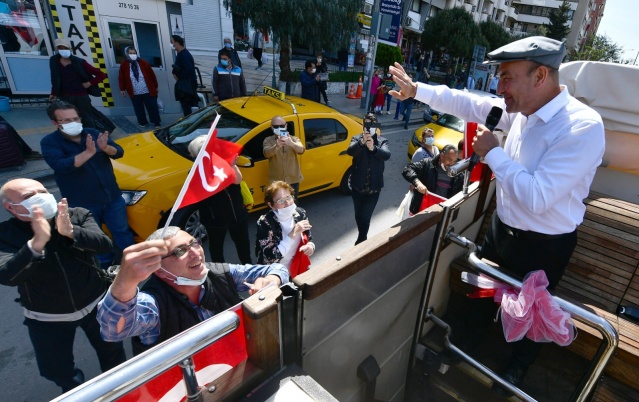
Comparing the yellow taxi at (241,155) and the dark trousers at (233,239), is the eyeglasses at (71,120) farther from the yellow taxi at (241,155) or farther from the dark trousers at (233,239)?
the dark trousers at (233,239)

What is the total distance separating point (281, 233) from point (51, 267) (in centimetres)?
166

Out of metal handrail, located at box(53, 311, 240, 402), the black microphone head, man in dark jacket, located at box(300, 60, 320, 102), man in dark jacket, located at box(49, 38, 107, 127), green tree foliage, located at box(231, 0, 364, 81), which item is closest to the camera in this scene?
metal handrail, located at box(53, 311, 240, 402)

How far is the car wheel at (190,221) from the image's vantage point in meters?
4.15

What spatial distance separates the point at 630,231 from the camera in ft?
8.08

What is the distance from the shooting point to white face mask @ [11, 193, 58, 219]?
7.23ft

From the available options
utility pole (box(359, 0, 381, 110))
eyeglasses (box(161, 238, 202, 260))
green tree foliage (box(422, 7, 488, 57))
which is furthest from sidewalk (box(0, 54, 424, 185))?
green tree foliage (box(422, 7, 488, 57))

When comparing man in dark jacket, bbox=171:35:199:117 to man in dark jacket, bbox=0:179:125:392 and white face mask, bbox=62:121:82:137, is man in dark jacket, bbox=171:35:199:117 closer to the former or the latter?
white face mask, bbox=62:121:82:137

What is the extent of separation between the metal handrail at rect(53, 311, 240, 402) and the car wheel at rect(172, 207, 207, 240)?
3.08 metres

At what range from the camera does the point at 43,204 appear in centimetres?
226

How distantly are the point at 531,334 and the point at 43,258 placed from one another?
2.89 metres

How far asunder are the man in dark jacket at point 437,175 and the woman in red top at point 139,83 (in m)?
7.18

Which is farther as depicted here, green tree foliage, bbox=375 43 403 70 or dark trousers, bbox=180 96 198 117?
green tree foliage, bbox=375 43 403 70

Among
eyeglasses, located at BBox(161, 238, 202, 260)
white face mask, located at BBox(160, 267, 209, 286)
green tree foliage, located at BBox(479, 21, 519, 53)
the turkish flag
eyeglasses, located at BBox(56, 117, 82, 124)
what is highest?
green tree foliage, located at BBox(479, 21, 519, 53)

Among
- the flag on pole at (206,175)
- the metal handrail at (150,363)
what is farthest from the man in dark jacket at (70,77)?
the metal handrail at (150,363)
